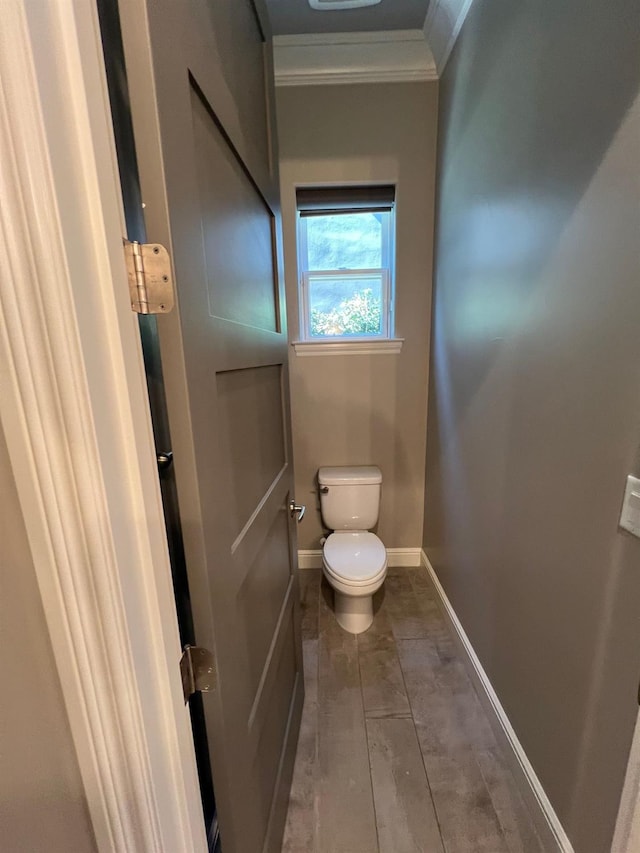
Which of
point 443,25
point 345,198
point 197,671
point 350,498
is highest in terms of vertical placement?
point 443,25

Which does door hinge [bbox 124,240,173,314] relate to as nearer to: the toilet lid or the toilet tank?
the toilet lid

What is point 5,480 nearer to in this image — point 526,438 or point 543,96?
point 526,438

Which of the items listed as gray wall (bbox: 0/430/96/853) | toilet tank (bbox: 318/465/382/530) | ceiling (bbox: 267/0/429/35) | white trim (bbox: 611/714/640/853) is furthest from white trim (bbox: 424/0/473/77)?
white trim (bbox: 611/714/640/853)

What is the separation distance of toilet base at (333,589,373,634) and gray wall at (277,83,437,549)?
573 mm

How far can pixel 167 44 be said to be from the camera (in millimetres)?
501

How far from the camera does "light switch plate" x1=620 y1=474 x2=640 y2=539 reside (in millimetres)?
780

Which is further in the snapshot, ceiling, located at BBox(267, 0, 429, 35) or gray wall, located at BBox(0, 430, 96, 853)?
ceiling, located at BBox(267, 0, 429, 35)

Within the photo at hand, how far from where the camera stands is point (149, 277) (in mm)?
491

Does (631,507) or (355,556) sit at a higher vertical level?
(631,507)

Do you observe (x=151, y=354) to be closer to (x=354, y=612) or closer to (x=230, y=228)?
(x=230, y=228)

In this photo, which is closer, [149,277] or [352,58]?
[149,277]

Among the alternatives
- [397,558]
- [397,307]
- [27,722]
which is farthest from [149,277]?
[397,558]

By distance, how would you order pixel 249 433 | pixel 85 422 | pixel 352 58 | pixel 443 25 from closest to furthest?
1. pixel 85 422
2. pixel 249 433
3. pixel 443 25
4. pixel 352 58

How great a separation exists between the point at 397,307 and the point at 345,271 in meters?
0.37
